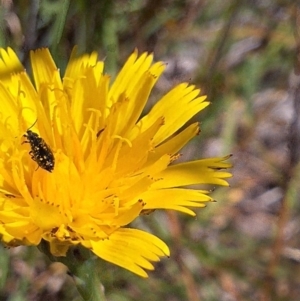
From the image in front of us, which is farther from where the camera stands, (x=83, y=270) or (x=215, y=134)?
(x=215, y=134)

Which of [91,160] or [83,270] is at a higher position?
[91,160]

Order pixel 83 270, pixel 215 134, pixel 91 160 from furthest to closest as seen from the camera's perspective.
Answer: pixel 215 134
pixel 91 160
pixel 83 270

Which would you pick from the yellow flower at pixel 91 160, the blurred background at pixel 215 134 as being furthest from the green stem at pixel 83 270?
the blurred background at pixel 215 134

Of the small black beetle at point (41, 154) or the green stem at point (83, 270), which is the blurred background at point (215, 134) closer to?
the small black beetle at point (41, 154)

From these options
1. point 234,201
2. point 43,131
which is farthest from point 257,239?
point 43,131

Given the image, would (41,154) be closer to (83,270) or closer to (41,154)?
(41,154)

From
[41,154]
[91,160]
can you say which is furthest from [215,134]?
[41,154]

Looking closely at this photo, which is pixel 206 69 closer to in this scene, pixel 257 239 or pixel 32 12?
pixel 257 239
